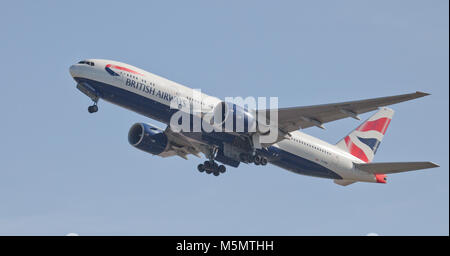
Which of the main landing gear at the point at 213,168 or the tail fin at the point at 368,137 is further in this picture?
the tail fin at the point at 368,137

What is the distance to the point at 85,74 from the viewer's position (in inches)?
1687

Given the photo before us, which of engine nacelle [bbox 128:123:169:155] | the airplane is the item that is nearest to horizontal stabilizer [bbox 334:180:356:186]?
the airplane

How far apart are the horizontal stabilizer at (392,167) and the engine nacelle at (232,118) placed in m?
9.51

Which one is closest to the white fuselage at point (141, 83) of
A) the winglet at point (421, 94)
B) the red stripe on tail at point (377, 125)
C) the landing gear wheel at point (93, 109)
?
the landing gear wheel at point (93, 109)

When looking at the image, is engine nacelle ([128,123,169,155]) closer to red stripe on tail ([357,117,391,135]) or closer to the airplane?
the airplane

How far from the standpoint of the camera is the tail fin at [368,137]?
51.2 m

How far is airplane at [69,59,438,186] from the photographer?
4225 cm

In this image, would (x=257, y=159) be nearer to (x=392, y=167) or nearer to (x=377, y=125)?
(x=392, y=167)

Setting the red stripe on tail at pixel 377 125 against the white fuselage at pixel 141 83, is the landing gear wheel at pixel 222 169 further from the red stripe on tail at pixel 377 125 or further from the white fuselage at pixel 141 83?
the red stripe on tail at pixel 377 125

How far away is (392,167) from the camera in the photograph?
151 feet
